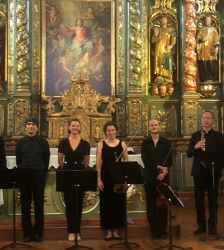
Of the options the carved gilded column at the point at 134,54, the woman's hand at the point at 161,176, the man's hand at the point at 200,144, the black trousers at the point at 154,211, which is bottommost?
the black trousers at the point at 154,211

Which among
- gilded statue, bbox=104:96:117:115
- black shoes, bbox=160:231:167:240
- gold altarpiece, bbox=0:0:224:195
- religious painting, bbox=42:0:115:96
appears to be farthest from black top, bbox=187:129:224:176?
religious painting, bbox=42:0:115:96

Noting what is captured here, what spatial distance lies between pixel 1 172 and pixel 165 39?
7.35 meters

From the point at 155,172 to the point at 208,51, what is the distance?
6.33 m

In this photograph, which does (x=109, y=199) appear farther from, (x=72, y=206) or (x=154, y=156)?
(x=154, y=156)

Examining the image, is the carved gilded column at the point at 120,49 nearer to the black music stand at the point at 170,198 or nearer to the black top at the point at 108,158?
the black top at the point at 108,158

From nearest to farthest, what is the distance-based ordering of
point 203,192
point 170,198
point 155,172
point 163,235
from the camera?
point 170,198, point 155,172, point 163,235, point 203,192

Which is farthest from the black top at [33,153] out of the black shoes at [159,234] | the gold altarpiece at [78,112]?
the gold altarpiece at [78,112]

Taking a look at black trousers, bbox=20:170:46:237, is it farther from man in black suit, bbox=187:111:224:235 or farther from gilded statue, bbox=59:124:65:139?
gilded statue, bbox=59:124:65:139

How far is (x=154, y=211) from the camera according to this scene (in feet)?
22.6

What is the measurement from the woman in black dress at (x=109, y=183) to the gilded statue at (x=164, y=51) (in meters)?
5.82

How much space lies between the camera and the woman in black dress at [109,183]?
6.73 metres

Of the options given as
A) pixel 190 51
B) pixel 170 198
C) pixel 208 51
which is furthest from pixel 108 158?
pixel 208 51

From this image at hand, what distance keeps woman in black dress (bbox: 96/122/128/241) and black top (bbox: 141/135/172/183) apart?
332 millimetres

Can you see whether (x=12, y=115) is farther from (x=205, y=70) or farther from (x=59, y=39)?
(x=205, y=70)
